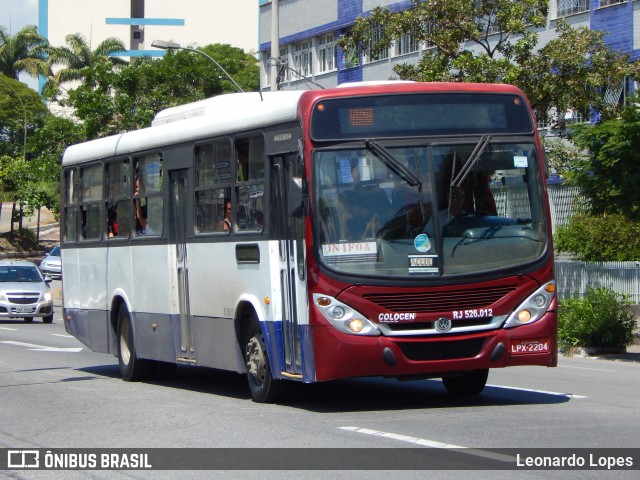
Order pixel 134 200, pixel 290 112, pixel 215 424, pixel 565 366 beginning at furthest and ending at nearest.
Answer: pixel 565 366 → pixel 134 200 → pixel 290 112 → pixel 215 424

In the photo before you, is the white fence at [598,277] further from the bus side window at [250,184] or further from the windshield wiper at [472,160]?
the windshield wiper at [472,160]

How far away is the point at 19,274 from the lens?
33.9m

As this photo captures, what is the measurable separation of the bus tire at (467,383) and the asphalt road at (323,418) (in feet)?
0.46

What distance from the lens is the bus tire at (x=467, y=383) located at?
13031 millimetres

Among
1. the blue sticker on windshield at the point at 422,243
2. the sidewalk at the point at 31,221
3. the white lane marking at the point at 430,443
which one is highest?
the sidewalk at the point at 31,221

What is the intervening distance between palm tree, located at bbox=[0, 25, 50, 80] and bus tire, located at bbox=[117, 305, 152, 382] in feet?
255

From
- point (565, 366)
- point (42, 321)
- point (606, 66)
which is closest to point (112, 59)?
point (42, 321)

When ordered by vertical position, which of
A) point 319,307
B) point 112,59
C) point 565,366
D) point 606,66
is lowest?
point 565,366

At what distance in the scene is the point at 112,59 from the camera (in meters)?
87.4

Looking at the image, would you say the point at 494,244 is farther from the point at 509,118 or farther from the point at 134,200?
the point at 134,200

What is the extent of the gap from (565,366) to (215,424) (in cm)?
908

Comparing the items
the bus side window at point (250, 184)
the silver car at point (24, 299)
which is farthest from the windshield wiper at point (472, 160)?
the silver car at point (24, 299)

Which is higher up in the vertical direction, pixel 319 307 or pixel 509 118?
pixel 509 118

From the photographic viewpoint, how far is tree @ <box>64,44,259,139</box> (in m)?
50.2
